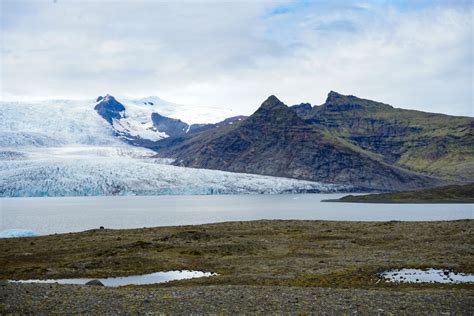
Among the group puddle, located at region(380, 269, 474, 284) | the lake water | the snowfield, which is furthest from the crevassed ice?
puddle, located at region(380, 269, 474, 284)

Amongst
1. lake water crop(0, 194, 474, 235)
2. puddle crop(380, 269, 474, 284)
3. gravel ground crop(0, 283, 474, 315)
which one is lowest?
lake water crop(0, 194, 474, 235)

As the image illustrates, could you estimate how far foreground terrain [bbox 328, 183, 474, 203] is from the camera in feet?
580

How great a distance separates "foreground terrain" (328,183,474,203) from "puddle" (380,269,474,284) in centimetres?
15361

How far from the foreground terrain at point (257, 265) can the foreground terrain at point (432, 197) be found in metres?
121

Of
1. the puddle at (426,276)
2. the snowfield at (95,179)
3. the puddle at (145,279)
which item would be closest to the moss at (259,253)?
the puddle at (426,276)

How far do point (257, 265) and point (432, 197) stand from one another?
162m

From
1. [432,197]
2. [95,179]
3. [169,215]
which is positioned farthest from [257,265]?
[432,197]

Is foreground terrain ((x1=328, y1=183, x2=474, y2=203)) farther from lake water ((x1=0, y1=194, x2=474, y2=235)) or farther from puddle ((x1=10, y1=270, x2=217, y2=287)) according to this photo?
puddle ((x1=10, y1=270, x2=217, y2=287))

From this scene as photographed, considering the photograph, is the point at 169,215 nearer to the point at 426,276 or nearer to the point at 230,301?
the point at 426,276

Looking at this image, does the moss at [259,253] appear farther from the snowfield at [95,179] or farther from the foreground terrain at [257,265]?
the snowfield at [95,179]

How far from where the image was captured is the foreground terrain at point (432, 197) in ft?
580

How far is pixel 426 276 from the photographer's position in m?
30.0

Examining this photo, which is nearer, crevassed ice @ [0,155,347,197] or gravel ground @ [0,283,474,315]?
gravel ground @ [0,283,474,315]

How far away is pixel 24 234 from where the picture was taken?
61812mm
